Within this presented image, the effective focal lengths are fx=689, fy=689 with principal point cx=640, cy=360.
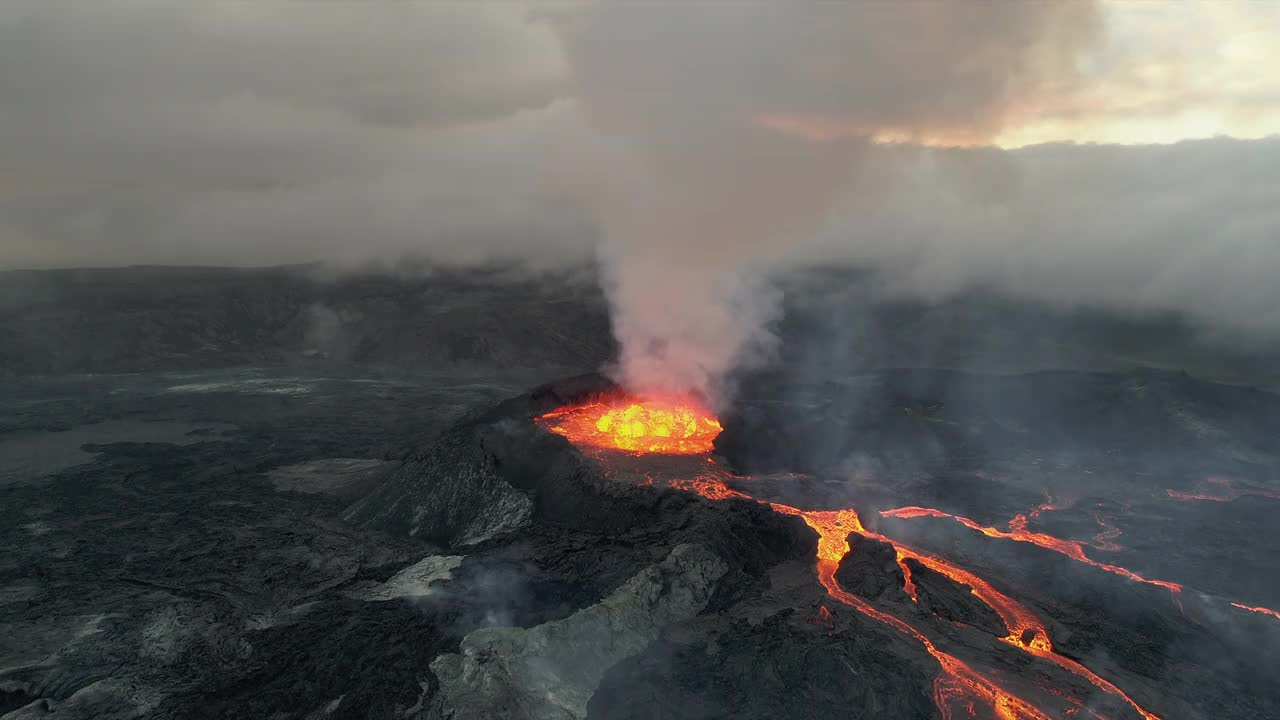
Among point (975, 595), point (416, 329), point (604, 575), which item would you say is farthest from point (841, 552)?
point (416, 329)

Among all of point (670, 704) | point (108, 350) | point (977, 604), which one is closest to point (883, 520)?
point (977, 604)

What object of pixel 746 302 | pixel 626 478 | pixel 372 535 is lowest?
pixel 372 535

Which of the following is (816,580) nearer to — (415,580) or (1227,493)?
(415,580)

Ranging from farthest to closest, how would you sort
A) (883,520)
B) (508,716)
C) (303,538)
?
(303,538)
(883,520)
(508,716)

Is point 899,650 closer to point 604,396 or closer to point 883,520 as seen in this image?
point 883,520

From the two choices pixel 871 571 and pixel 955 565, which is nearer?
pixel 871 571

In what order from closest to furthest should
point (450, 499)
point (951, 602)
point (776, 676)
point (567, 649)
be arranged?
point (776, 676) → point (567, 649) → point (951, 602) → point (450, 499)

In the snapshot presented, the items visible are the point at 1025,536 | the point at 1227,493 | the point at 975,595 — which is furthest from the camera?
the point at 1227,493
